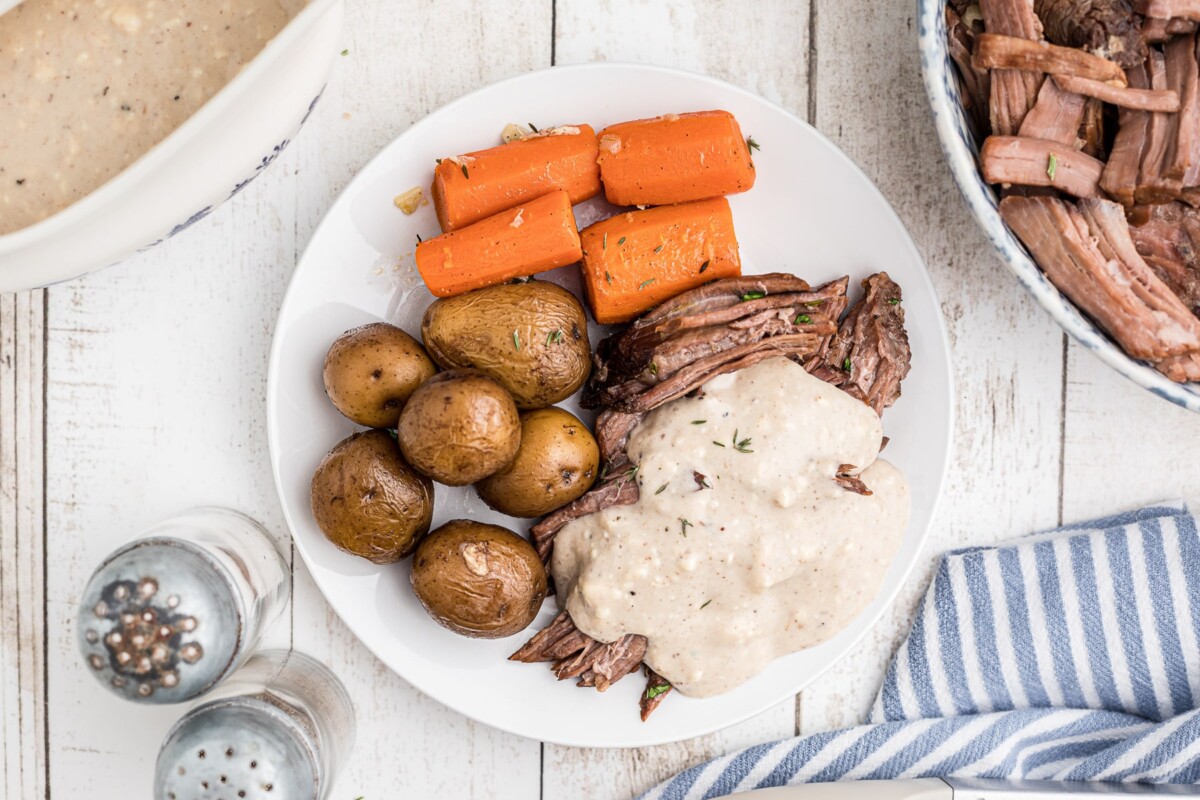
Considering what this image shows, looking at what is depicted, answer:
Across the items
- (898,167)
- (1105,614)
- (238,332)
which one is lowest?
(1105,614)

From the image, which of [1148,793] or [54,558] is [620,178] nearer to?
[54,558]

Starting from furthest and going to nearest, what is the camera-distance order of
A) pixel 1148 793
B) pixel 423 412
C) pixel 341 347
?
pixel 1148 793
pixel 341 347
pixel 423 412

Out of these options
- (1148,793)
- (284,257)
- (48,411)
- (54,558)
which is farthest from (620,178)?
(1148,793)

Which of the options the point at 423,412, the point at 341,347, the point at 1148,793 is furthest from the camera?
the point at 1148,793

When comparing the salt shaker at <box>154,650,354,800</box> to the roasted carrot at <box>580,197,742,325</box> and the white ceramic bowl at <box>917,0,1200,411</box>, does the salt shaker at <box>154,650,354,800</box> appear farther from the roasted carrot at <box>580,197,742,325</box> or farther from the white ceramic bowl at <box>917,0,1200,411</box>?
the white ceramic bowl at <box>917,0,1200,411</box>

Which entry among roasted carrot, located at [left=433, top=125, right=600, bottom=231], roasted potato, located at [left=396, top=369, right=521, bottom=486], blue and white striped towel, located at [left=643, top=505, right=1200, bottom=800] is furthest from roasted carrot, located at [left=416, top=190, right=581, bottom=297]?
blue and white striped towel, located at [left=643, top=505, right=1200, bottom=800]

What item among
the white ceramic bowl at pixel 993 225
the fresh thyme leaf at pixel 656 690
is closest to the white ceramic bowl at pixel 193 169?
the white ceramic bowl at pixel 993 225

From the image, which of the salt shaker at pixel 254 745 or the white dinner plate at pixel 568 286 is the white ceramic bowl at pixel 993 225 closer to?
the white dinner plate at pixel 568 286
